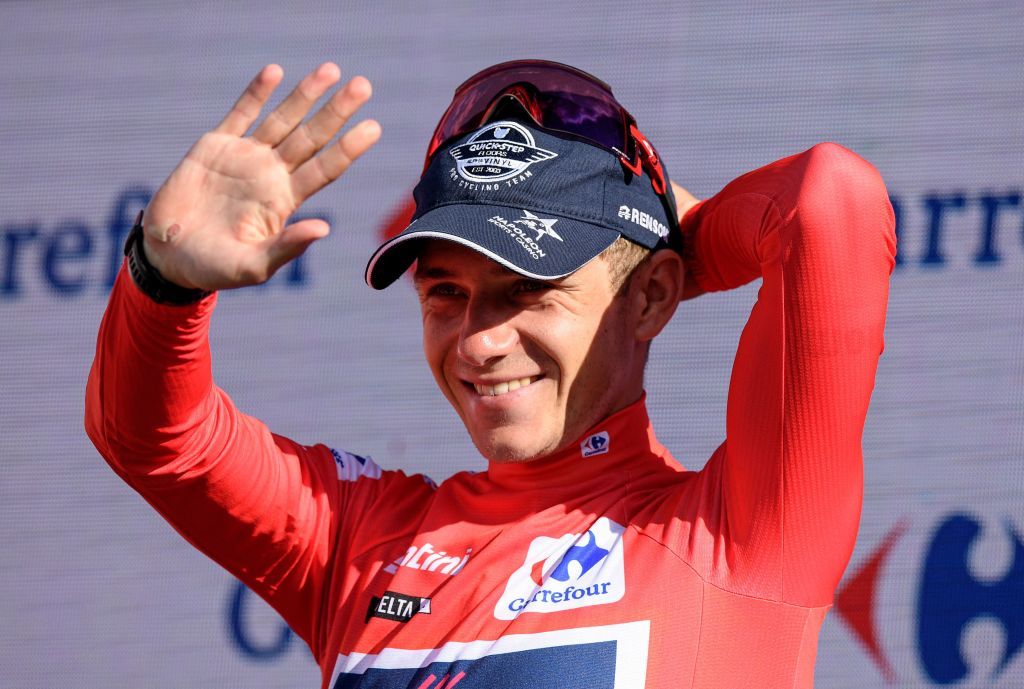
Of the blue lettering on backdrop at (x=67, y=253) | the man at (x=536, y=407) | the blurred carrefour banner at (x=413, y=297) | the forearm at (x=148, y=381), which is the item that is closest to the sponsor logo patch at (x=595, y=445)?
the man at (x=536, y=407)

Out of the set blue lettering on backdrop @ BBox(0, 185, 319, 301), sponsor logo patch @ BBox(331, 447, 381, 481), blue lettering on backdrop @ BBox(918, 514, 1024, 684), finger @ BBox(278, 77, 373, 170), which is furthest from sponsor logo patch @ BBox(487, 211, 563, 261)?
blue lettering on backdrop @ BBox(0, 185, 319, 301)

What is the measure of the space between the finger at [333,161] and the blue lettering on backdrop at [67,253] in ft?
4.66

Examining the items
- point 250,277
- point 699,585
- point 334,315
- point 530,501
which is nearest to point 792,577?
point 699,585

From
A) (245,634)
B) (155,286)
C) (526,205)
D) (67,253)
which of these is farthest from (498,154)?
(67,253)

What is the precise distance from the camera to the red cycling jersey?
3.93 ft

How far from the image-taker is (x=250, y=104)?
1237 millimetres

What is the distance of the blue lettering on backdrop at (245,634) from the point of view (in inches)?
90.1

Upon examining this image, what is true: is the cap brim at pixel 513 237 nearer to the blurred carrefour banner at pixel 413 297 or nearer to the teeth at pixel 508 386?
the teeth at pixel 508 386

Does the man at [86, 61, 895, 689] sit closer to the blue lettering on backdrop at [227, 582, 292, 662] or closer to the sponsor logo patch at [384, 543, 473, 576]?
the sponsor logo patch at [384, 543, 473, 576]

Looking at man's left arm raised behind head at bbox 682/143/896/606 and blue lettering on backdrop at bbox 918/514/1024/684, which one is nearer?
man's left arm raised behind head at bbox 682/143/896/606

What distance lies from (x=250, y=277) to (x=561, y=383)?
388 millimetres

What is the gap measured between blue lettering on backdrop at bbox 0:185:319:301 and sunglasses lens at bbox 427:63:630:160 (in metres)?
1.23

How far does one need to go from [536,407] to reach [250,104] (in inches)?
17.5

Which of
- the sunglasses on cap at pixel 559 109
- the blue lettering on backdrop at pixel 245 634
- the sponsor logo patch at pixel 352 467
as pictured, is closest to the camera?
the sunglasses on cap at pixel 559 109
